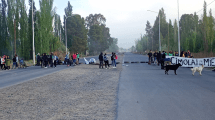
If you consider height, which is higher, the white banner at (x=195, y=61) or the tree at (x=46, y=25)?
the tree at (x=46, y=25)

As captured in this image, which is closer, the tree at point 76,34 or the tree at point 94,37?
the tree at point 76,34

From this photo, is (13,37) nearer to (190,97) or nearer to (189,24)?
(190,97)

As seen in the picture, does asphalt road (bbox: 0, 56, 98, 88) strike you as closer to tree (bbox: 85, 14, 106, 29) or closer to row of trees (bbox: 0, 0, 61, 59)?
row of trees (bbox: 0, 0, 61, 59)

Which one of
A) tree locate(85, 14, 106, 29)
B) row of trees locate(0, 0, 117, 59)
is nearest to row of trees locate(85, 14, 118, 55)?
tree locate(85, 14, 106, 29)

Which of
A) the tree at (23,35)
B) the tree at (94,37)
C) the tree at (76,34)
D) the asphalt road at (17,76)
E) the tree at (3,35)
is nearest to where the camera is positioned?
the asphalt road at (17,76)

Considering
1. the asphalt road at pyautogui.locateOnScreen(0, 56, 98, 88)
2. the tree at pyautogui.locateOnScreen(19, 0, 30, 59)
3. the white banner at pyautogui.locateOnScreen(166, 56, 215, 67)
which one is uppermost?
the tree at pyautogui.locateOnScreen(19, 0, 30, 59)

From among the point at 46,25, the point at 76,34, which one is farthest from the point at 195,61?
the point at 76,34

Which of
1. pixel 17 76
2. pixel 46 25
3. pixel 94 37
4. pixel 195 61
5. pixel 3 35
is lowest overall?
pixel 17 76

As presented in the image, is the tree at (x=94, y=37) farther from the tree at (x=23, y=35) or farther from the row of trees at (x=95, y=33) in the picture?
the tree at (x=23, y=35)

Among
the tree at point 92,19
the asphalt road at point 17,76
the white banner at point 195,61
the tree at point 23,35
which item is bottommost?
the asphalt road at point 17,76

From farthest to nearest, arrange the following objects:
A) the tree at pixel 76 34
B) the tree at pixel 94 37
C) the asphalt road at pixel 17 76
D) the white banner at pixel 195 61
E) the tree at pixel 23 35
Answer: the tree at pixel 94 37 → the tree at pixel 76 34 → the tree at pixel 23 35 → the white banner at pixel 195 61 → the asphalt road at pixel 17 76

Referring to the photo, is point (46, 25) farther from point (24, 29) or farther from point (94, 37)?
point (94, 37)

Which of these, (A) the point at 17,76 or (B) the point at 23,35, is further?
(B) the point at 23,35

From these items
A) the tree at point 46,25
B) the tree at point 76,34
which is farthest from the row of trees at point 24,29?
the tree at point 76,34
